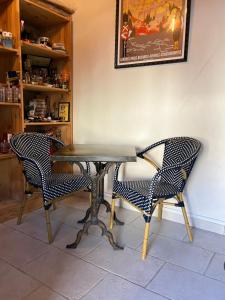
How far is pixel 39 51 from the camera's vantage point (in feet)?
8.48

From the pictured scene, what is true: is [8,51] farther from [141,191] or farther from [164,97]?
[141,191]

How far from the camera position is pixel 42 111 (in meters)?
2.77

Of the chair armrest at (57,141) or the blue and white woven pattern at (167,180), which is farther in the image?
the chair armrest at (57,141)

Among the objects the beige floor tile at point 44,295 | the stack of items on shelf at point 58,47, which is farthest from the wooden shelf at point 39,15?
the beige floor tile at point 44,295

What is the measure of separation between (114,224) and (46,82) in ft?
5.55

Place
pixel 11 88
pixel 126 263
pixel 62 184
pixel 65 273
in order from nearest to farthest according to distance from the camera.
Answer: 1. pixel 65 273
2. pixel 126 263
3. pixel 62 184
4. pixel 11 88

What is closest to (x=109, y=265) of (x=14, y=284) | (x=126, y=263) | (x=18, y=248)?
(x=126, y=263)

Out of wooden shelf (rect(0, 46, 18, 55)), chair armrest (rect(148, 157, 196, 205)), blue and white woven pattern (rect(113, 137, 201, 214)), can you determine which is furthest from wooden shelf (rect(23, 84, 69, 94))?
chair armrest (rect(148, 157, 196, 205))

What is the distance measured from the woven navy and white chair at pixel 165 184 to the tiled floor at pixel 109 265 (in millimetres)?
162

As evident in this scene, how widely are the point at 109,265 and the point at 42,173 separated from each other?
2.59 ft

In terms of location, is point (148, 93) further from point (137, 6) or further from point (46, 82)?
point (46, 82)

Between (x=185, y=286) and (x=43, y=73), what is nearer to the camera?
(x=185, y=286)

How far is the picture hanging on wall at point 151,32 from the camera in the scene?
2076mm

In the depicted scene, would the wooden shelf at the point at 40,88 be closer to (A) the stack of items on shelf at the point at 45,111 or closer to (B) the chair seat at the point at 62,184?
(A) the stack of items on shelf at the point at 45,111
